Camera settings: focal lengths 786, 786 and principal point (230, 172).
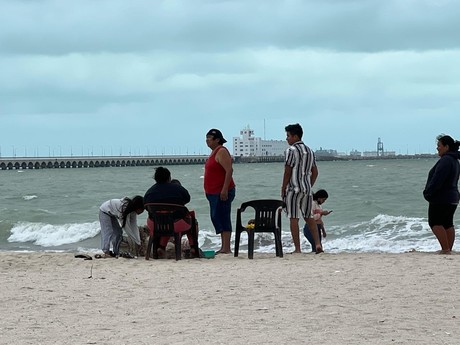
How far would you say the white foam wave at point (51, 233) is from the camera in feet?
59.9

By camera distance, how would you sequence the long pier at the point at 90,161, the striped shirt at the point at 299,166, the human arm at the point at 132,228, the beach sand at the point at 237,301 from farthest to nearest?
the long pier at the point at 90,161, the human arm at the point at 132,228, the striped shirt at the point at 299,166, the beach sand at the point at 237,301

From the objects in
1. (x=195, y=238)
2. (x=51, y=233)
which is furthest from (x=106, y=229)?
(x=51, y=233)

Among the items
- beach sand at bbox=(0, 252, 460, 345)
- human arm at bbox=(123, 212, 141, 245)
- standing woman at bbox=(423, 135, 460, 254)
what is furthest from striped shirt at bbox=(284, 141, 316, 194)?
human arm at bbox=(123, 212, 141, 245)

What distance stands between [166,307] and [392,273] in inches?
101

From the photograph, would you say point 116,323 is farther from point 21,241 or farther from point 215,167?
point 21,241

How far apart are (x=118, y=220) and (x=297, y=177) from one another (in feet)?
7.51

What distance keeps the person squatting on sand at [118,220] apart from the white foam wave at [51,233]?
818cm

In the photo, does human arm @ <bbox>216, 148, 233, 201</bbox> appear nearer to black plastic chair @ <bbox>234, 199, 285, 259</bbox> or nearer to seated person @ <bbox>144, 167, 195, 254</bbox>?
black plastic chair @ <bbox>234, 199, 285, 259</bbox>

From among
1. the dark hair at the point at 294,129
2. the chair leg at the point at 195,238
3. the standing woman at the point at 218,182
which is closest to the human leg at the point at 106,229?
the chair leg at the point at 195,238

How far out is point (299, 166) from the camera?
903cm

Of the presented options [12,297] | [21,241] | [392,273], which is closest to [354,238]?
[21,241]

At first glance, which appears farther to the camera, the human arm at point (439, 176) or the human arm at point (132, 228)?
the human arm at point (132, 228)

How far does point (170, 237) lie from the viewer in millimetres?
9453

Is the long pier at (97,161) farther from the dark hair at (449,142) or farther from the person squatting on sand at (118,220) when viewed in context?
the dark hair at (449,142)
